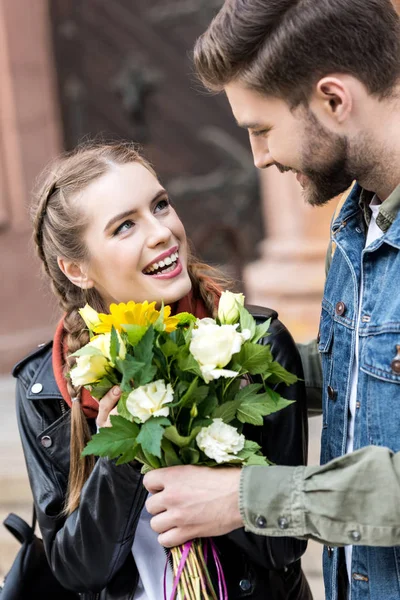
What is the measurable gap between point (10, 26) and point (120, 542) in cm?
542

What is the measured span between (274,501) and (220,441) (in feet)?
0.60

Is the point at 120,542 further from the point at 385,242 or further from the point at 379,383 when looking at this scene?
the point at 385,242

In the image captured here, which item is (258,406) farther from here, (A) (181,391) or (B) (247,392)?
(A) (181,391)

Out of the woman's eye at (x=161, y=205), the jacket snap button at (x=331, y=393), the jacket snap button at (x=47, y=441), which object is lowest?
the jacket snap button at (x=47, y=441)

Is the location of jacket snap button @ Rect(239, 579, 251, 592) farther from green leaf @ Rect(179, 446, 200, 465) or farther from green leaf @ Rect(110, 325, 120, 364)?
green leaf @ Rect(110, 325, 120, 364)

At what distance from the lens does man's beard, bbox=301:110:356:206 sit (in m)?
1.93

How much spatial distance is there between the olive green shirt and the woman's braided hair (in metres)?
0.66

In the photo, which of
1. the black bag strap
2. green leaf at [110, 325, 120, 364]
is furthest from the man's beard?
the black bag strap

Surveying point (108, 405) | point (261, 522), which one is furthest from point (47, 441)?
point (261, 522)

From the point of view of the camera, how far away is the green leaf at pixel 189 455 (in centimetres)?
192

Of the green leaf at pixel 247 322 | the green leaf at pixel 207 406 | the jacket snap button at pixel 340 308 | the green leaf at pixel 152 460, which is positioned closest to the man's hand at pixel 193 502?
the green leaf at pixel 152 460

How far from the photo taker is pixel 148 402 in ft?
6.18

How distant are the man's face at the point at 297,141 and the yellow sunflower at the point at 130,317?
1.47 ft

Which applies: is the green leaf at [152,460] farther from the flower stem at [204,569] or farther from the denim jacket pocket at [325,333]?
the denim jacket pocket at [325,333]
